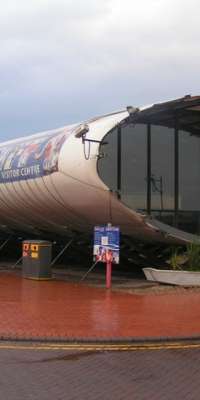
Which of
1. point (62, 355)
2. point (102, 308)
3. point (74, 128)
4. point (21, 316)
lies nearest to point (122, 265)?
point (74, 128)

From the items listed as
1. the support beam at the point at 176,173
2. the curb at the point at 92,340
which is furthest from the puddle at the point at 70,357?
the support beam at the point at 176,173

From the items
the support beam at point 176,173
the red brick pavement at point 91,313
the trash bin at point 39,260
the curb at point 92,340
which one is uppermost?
the support beam at point 176,173

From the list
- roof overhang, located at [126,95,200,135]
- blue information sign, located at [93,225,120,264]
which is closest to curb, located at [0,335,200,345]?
blue information sign, located at [93,225,120,264]

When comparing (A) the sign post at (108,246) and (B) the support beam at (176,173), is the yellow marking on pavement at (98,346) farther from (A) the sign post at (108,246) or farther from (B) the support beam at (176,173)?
(B) the support beam at (176,173)

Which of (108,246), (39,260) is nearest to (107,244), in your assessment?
(108,246)

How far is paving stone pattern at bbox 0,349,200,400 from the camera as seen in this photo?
22.3ft

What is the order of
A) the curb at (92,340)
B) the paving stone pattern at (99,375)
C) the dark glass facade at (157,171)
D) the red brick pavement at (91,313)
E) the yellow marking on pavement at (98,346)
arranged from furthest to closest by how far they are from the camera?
1. the dark glass facade at (157,171)
2. the red brick pavement at (91,313)
3. the curb at (92,340)
4. the yellow marking on pavement at (98,346)
5. the paving stone pattern at (99,375)

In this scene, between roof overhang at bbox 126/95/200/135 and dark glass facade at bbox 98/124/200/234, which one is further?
dark glass facade at bbox 98/124/200/234

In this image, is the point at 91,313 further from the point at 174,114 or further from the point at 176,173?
the point at 174,114

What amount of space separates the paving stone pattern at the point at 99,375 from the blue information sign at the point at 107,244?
311 inches

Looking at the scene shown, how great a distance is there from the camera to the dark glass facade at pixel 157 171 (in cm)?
2000

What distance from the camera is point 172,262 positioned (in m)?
18.4

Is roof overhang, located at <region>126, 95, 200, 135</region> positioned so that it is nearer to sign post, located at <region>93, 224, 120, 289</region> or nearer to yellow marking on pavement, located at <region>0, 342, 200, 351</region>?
sign post, located at <region>93, 224, 120, 289</region>

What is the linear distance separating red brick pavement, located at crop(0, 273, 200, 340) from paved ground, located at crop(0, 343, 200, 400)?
3.28 ft
